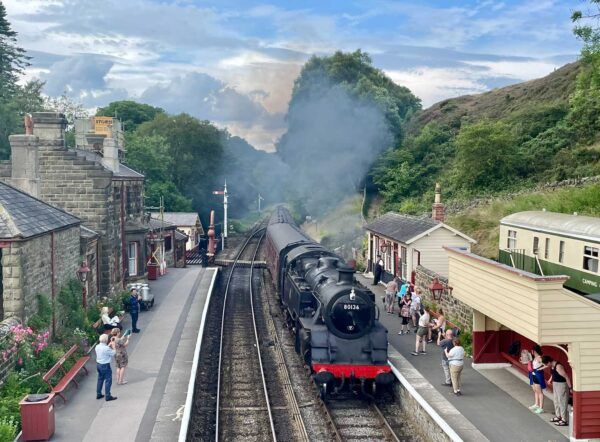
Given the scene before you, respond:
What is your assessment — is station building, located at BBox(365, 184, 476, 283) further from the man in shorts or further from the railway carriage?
the man in shorts

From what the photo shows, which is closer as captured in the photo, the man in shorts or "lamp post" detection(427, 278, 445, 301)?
the man in shorts

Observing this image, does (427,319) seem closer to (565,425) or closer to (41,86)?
(565,425)

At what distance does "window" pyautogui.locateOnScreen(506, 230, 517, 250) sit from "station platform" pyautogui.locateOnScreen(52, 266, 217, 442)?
1017cm

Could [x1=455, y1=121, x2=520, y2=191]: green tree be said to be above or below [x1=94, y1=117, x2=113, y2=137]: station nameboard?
below

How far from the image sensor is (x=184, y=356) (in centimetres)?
1609

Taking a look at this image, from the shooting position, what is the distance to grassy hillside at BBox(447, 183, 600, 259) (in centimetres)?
2430

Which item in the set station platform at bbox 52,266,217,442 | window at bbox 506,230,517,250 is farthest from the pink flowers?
window at bbox 506,230,517,250

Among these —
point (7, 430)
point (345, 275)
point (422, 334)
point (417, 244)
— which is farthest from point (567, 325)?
point (417, 244)

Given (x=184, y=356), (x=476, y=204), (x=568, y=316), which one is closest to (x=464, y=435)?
(x=568, y=316)

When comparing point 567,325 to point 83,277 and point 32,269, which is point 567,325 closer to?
point 32,269

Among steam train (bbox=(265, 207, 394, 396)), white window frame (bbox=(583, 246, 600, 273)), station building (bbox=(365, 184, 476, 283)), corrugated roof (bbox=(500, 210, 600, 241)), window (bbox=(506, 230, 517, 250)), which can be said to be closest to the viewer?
steam train (bbox=(265, 207, 394, 396))

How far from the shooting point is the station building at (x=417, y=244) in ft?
77.4

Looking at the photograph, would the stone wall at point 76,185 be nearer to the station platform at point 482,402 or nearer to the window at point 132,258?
the window at point 132,258

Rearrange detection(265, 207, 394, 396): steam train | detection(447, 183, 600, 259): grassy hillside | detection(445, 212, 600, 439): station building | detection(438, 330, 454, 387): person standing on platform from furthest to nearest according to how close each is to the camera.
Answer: detection(447, 183, 600, 259): grassy hillside, detection(265, 207, 394, 396): steam train, detection(438, 330, 454, 387): person standing on platform, detection(445, 212, 600, 439): station building
